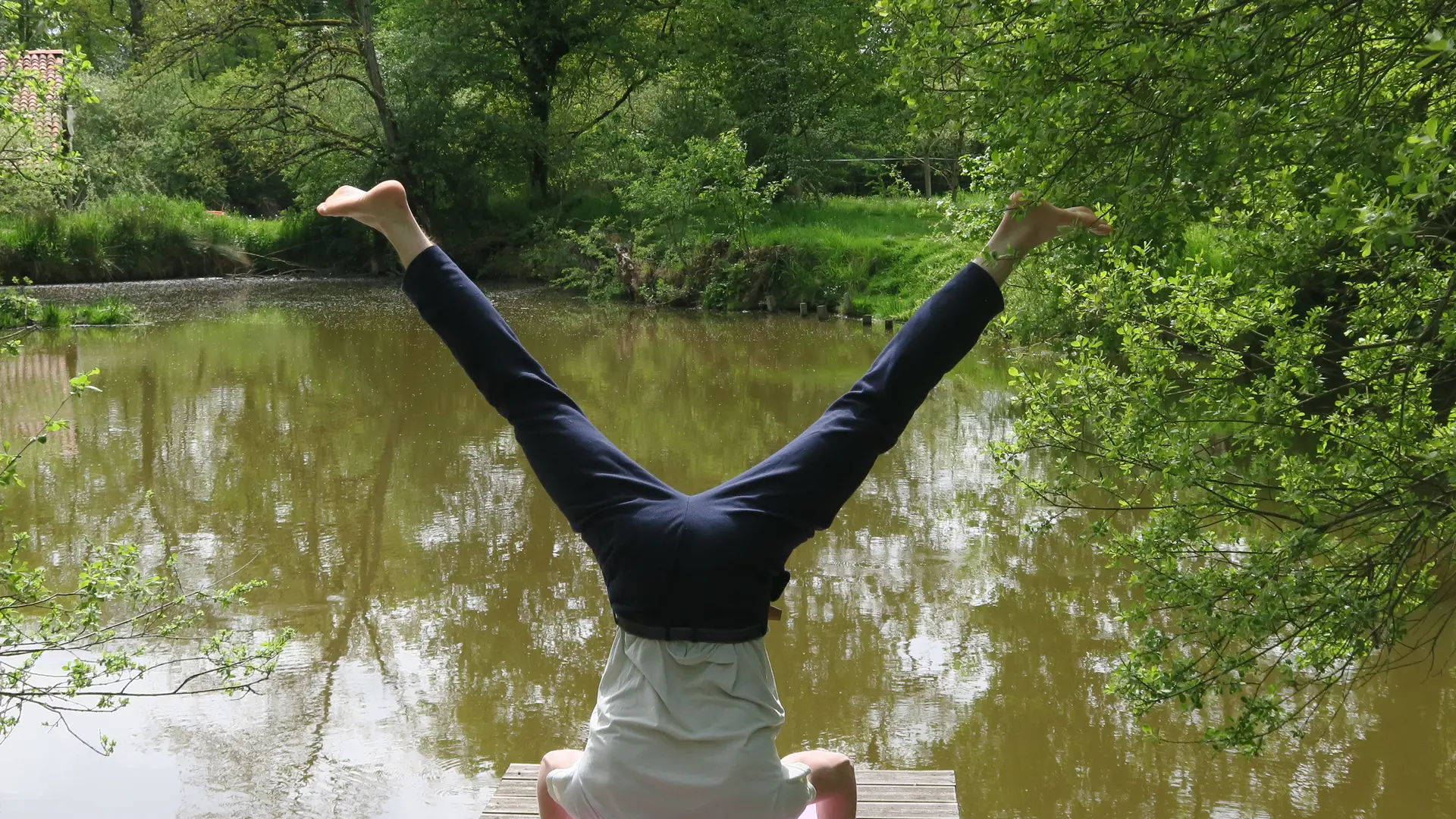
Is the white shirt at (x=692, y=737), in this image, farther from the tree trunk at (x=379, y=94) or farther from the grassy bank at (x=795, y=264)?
the tree trunk at (x=379, y=94)

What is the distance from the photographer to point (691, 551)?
6.79ft

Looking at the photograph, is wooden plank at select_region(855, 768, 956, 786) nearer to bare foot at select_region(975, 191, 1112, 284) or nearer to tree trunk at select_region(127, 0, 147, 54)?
bare foot at select_region(975, 191, 1112, 284)

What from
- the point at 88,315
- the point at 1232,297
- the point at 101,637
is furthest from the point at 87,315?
the point at 1232,297

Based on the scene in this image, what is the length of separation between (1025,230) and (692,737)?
3.89ft

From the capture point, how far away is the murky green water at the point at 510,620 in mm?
5070

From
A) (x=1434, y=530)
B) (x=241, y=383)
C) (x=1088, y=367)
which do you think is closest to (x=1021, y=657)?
(x=1088, y=367)

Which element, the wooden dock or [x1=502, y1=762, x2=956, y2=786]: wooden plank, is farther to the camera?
[x1=502, y1=762, x2=956, y2=786]: wooden plank

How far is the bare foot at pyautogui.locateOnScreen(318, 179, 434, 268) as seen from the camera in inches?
94.8

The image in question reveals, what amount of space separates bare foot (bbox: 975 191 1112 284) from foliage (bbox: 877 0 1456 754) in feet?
1.84

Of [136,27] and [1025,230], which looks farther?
[136,27]

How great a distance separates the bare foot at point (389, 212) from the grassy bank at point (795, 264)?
658 inches

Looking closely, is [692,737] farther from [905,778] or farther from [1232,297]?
[1232,297]

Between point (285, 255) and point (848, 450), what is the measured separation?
29785 millimetres

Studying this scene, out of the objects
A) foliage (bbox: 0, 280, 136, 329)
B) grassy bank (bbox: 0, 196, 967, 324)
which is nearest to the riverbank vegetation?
grassy bank (bbox: 0, 196, 967, 324)
